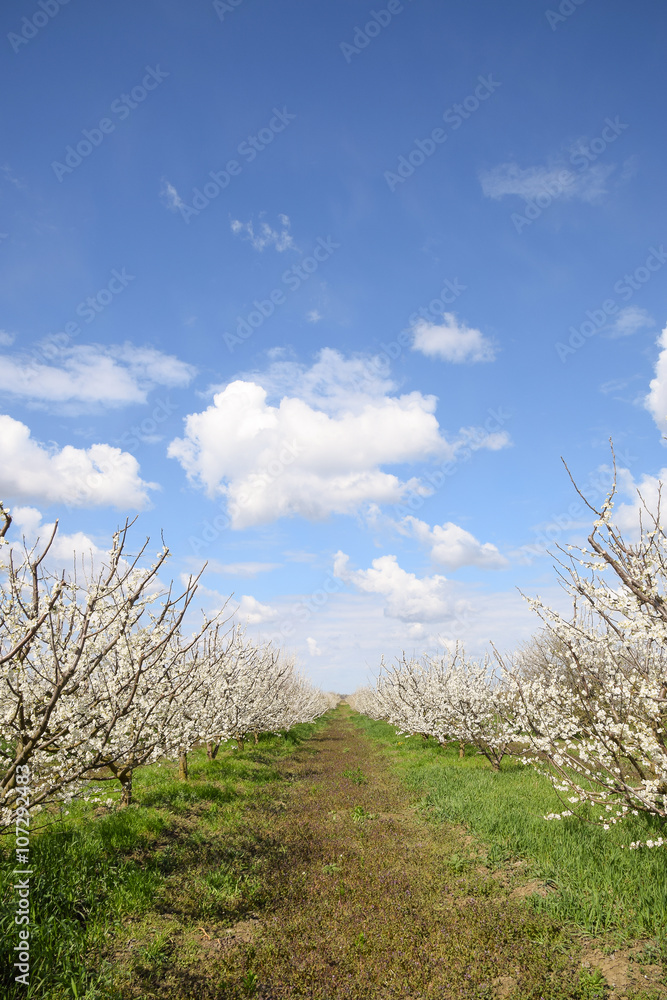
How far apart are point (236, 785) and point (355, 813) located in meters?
4.08

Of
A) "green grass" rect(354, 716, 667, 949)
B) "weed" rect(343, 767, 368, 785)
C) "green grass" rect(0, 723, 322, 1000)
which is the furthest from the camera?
"weed" rect(343, 767, 368, 785)

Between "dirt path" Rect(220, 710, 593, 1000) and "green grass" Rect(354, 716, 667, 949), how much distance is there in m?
0.53

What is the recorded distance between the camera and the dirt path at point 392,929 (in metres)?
5.43

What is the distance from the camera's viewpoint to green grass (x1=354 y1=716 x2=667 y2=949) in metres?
6.15

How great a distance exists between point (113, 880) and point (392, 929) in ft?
13.4

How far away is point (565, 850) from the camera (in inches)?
307

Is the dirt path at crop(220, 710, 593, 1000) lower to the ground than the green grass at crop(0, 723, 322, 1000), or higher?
lower

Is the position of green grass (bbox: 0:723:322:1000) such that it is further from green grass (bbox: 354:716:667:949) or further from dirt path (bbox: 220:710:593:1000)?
green grass (bbox: 354:716:667:949)

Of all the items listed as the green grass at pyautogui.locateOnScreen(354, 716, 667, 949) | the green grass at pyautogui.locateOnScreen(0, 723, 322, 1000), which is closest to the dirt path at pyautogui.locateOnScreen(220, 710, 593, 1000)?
the green grass at pyautogui.locateOnScreen(354, 716, 667, 949)

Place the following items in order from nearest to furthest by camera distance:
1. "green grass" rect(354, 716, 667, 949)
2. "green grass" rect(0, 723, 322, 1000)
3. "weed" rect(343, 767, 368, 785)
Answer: "green grass" rect(0, 723, 322, 1000)
"green grass" rect(354, 716, 667, 949)
"weed" rect(343, 767, 368, 785)

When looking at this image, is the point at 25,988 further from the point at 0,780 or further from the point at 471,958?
the point at 471,958

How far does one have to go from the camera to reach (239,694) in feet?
59.9

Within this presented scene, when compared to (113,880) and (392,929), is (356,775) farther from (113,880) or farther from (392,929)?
(113,880)

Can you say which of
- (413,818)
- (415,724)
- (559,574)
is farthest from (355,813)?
(415,724)
